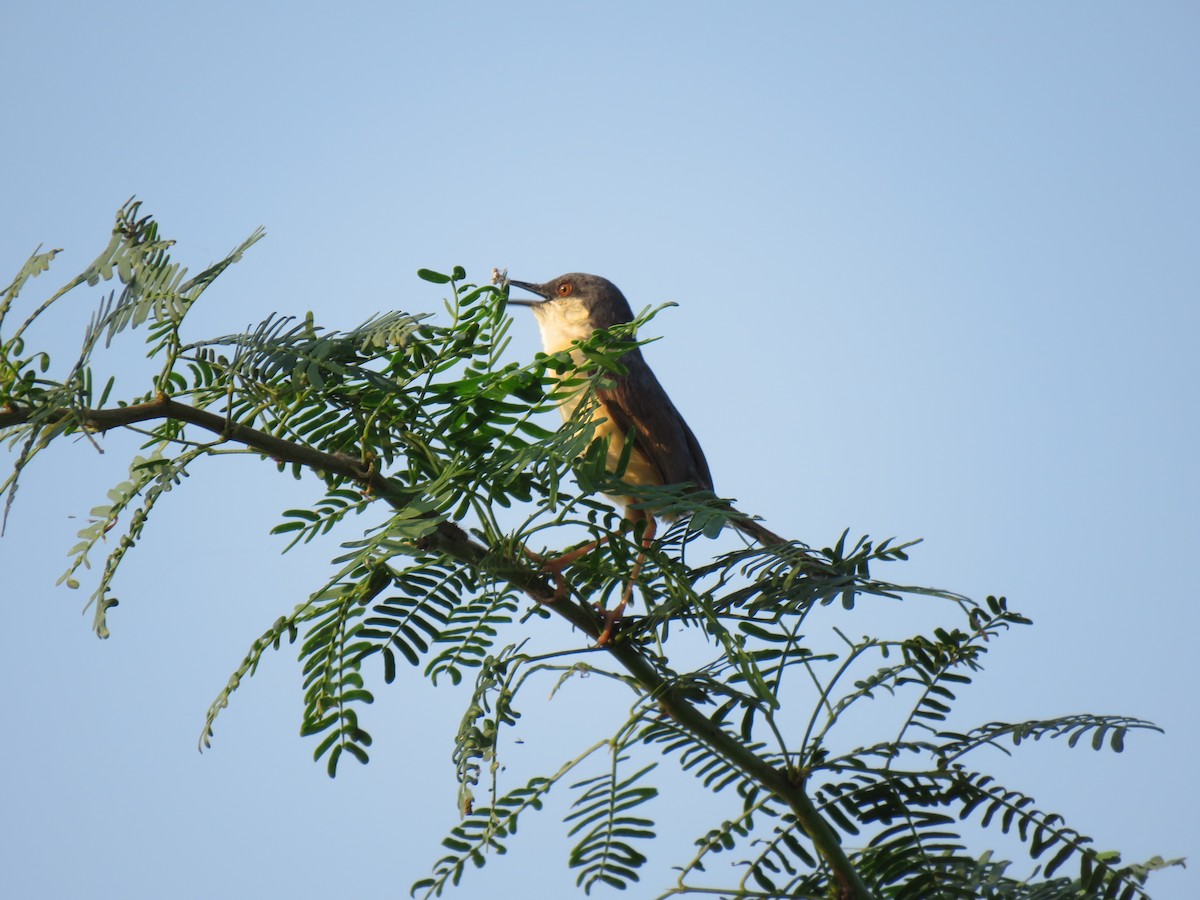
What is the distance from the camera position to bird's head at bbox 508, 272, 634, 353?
5.49 metres

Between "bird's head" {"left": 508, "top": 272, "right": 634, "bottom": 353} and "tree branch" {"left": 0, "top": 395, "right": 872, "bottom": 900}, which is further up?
"bird's head" {"left": 508, "top": 272, "right": 634, "bottom": 353}

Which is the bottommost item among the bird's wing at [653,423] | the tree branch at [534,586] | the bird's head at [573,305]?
the tree branch at [534,586]

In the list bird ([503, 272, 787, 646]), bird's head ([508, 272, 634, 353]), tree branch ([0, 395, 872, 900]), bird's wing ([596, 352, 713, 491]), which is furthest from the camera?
bird's head ([508, 272, 634, 353])

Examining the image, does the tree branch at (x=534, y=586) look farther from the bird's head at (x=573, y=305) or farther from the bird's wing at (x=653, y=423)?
the bird's head at (x=573, y=305)

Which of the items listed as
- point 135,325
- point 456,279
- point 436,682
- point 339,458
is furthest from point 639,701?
point 135,325

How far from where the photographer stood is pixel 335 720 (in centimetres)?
177

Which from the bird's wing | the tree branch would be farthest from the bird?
the tree branch

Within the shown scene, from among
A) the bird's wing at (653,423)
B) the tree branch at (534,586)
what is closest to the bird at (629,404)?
the bird's wing at (653,423)

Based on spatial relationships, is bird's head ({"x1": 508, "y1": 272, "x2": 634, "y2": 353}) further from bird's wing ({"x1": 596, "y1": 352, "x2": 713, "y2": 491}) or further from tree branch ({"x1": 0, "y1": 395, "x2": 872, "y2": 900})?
tree branch ({"x1": 0, "y1": 395, "x2": 872, "y2": 900})

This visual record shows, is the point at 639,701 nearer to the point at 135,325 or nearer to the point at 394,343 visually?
the point at 394,343

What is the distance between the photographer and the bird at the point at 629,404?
411 centimetres

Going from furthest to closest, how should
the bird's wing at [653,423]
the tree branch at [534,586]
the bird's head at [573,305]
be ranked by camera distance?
the bird's head at [573,305], the bird's wing at [653,423], the tree branch at [534,586]

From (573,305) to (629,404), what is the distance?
1.30 metres

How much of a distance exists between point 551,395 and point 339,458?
363mm
